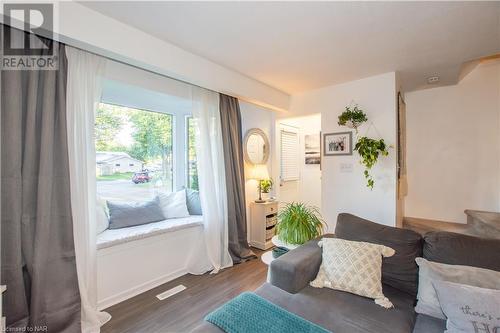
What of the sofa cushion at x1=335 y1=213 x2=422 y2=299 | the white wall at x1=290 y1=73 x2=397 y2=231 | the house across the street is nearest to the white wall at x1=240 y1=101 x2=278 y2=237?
the white wall at x1=290 y1=73 x2=397 y2=231

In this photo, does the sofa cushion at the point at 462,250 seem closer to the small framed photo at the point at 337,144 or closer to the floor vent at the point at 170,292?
the small framed photo at the point at 337,144

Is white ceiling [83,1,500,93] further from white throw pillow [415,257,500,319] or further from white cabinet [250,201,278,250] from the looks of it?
white cabinet [250,201,278,250]

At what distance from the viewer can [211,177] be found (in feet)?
9.96

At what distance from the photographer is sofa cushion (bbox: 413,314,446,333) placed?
130cm

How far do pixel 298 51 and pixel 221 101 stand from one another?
1185mm

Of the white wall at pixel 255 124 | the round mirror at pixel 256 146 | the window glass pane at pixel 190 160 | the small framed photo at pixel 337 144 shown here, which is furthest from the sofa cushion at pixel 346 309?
the window glass pane at pixel 190 160

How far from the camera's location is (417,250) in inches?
68.0

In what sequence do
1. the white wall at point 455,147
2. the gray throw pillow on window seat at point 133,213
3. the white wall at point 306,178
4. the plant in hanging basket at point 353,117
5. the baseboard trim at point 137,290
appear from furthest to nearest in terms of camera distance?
the white wall at point 306,178, the white wall at point 455,147, the plant in hanging basket at point 353,117, the gray throw pillow on window seat at point 133,213, the baseboard trim at point 137,290

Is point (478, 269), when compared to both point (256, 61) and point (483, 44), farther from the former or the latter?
point (256, 61)

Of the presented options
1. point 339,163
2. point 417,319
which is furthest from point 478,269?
point 339,163

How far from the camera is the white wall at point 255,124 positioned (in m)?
3.71

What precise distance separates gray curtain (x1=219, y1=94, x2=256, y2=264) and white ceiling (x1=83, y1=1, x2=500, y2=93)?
22.8 inches

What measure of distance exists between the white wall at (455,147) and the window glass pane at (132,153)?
13.7ft

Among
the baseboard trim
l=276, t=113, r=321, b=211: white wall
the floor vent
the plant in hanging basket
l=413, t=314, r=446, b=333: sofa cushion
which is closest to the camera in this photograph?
l=413, t=314, r=446, b=333: sofa cushion
